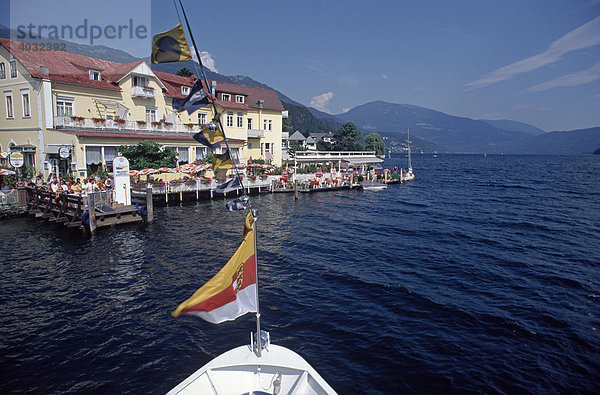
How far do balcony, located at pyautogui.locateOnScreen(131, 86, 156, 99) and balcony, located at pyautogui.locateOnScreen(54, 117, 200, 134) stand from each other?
11.1ft

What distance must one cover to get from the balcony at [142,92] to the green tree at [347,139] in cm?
7820

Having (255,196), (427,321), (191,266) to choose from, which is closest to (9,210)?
(191,266)

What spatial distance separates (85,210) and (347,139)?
4069 inches

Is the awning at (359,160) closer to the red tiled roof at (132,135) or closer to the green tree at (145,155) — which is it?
the red tiled roof at (132,135)

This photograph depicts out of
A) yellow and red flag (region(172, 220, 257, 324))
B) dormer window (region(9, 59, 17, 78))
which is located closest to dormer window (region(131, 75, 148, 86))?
dormer window (region(9, 59, 17, 78))

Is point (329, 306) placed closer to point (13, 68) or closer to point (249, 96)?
point (13, 68)

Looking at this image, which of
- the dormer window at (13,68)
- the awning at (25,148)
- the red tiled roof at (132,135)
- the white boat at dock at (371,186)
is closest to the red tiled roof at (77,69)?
Result: the dormer window at (13,68)

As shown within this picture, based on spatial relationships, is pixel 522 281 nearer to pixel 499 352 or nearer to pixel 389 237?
pixel 499 352

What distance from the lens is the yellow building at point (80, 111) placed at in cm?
3225

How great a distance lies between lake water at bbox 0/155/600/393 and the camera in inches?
388

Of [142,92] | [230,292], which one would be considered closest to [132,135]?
[142,92]

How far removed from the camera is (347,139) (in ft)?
394

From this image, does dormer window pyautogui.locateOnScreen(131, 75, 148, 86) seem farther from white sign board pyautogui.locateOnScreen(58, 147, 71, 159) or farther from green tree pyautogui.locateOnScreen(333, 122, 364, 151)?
green tree pyautogui.locateOnScreen(333, 122, 364, 151)

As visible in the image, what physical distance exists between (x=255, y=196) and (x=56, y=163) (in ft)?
62.0
